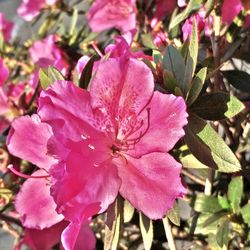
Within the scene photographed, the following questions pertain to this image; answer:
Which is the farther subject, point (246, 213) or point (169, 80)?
point (246, 213)

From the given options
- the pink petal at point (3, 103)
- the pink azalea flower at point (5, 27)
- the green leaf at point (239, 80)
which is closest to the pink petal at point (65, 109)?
the green leaf at point (239, 80)

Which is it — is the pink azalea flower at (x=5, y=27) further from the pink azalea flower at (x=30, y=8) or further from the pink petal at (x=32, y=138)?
the pink petal at (x=32, y=138)

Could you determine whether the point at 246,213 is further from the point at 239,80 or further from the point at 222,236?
the point at 239,80

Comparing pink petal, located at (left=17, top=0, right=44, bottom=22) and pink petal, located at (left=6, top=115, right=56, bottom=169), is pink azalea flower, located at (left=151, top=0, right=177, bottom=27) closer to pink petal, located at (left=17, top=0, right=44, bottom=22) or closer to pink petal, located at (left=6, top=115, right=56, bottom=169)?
Answer: pink petal, located at (left=17, top=0, right=44, bottom=22)

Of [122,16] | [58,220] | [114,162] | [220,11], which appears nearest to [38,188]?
[58,220]

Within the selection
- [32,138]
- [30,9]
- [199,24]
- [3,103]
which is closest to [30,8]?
[30,9]
